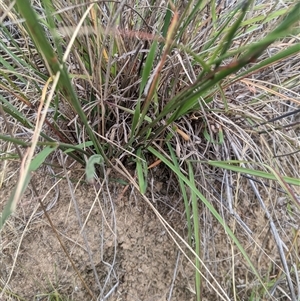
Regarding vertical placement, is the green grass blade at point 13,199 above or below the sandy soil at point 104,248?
above

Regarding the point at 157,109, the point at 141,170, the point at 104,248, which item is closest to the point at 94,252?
the point at 104,248

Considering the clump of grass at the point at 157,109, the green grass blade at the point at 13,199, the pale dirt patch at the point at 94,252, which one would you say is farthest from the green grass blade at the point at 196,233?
the green grass blade at the point at 13,199

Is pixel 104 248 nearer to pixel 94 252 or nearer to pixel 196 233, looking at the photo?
pixel 94 252

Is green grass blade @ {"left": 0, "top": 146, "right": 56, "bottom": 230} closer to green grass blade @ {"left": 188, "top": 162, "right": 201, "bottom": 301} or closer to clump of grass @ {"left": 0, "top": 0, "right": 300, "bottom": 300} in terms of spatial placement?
clump of grass @ {"left": 0, "top": 0, "right": 300, "bottom": 300}

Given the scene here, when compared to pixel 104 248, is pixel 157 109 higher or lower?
higher

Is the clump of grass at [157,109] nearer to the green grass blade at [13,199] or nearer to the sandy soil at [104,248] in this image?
the sandy soil at [104,248]

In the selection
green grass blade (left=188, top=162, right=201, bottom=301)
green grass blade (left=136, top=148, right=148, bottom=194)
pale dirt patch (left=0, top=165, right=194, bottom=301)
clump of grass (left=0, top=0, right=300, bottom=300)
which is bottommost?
pale dirt patch (left=0, top=165, right=194, bottom=301)

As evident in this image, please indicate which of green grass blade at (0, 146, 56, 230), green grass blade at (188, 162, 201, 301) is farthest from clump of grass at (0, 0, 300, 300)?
green grass blade at (0, 146, 56, 230)

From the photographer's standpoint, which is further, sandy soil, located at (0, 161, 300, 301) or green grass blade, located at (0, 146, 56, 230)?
sandy soil, located at (0, 161, 300, 301)

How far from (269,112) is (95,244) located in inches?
19.0

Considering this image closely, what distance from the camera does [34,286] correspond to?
67cm

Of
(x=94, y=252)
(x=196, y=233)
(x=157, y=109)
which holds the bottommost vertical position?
(x=94, y=252)

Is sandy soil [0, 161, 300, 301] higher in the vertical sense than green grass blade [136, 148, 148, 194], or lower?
lower

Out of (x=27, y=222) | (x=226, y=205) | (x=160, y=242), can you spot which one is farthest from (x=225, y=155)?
(x=27, y=222)
